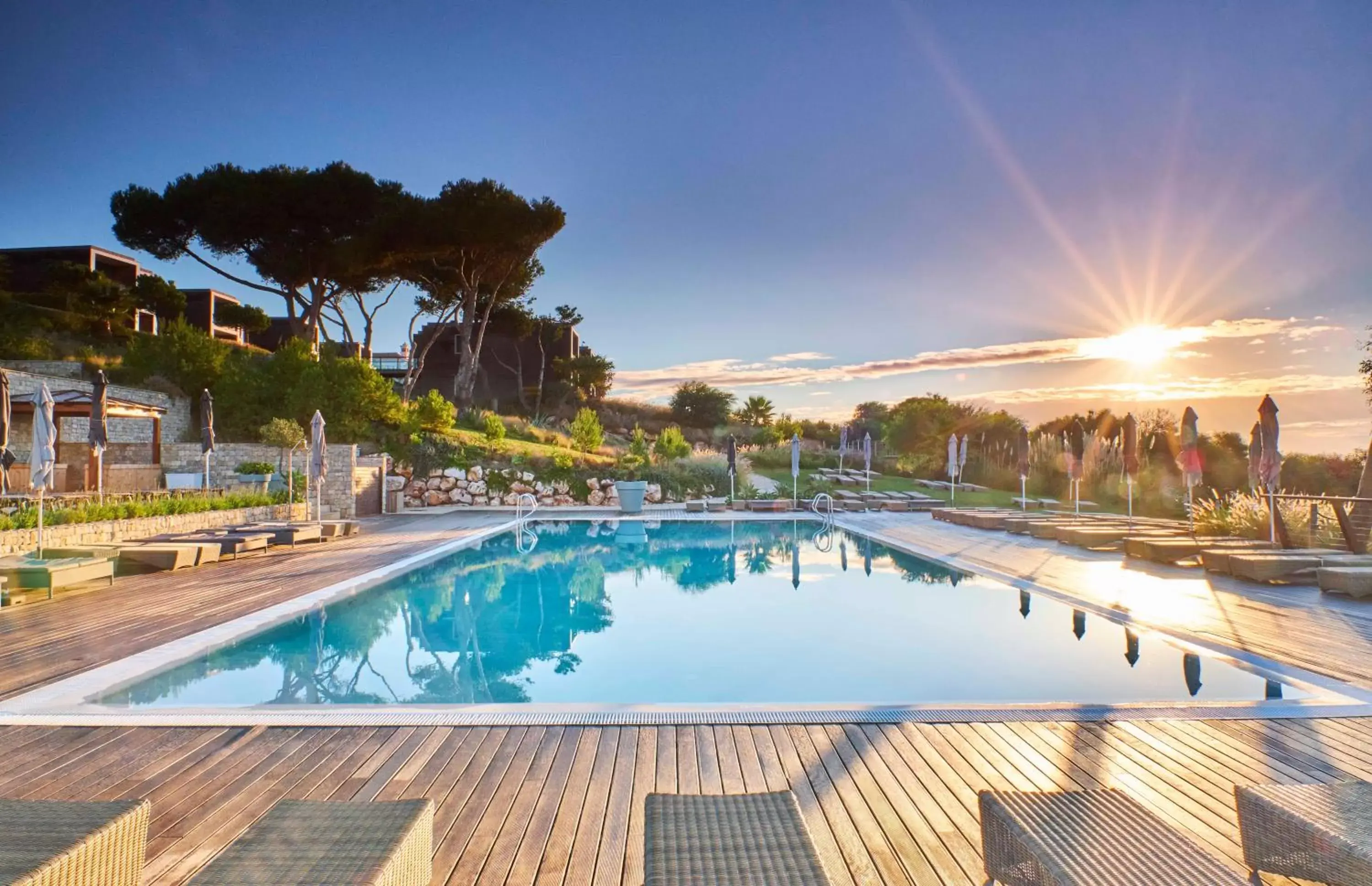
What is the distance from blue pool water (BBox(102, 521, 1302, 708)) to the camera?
4.21m

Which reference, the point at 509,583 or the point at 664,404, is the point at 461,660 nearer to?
the point at 509,583

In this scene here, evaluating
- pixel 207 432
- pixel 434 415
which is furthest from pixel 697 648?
pixel 434 415

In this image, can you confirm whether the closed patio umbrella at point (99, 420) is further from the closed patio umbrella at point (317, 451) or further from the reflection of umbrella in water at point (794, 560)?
the reflection of umbrella in water at point (794, 560)

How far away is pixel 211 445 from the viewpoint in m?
11.7

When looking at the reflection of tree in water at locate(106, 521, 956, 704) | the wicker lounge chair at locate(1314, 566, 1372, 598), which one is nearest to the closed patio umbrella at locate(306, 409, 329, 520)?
the reflection of tree in water at locate(106, 521, 956, 704)

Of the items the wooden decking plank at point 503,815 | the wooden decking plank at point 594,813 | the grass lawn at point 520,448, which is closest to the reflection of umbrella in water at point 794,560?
the wooden decking plank at point 594,813

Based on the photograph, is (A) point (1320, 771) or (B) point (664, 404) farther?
(B) point (664, 404)

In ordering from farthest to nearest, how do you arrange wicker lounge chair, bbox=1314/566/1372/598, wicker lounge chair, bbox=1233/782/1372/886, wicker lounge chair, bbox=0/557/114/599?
1. wicker lounge chair, bbox=0/557/114/599
2. wicker lounge chair, bbox=1314/566/1372/598
3. wicker lounge chair, bbox=1233/782/1372/886

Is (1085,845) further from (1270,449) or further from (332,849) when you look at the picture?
(1270,449)

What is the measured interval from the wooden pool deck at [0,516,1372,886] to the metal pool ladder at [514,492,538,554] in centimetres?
682

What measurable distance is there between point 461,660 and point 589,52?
12.1m

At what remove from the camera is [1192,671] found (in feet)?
13.9

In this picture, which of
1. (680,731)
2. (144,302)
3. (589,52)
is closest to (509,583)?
(680,731)

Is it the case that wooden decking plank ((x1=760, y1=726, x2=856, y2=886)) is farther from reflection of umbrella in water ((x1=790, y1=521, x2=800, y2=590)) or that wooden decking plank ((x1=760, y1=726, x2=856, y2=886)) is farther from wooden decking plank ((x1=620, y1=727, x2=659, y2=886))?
reflection of umbrella in water ((x1=790, y1=521, x2=800, y2=590))
